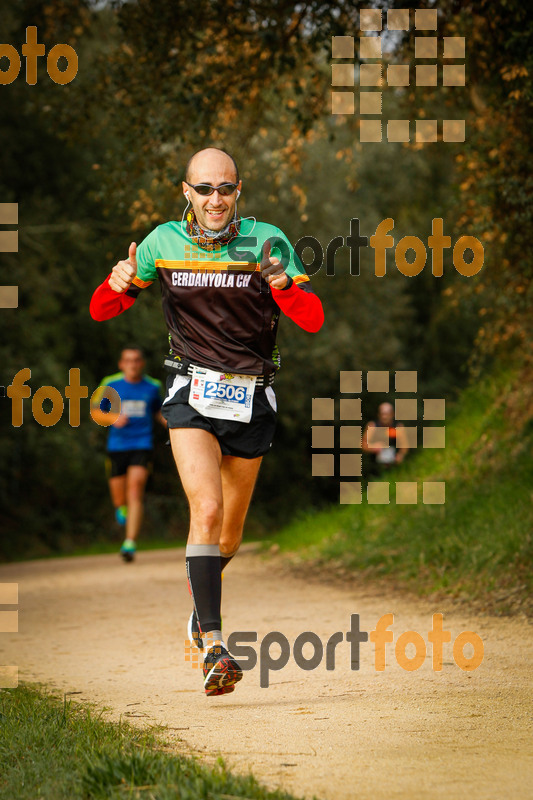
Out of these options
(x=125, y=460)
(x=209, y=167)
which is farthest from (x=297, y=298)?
(x=125, y=460)

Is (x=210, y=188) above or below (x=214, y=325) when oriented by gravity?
above

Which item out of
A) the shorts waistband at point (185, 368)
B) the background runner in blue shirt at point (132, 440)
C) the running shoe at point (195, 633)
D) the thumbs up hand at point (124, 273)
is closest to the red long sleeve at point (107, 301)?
the thumbs up hand at point (124, 273)

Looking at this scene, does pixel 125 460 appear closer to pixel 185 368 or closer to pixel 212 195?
pixel 185 368

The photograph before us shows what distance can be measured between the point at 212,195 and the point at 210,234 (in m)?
0.19

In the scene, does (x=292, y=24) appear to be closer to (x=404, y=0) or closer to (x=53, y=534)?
(x=404, y=0)

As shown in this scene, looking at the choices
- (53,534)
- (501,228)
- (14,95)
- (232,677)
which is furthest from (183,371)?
(53,534)

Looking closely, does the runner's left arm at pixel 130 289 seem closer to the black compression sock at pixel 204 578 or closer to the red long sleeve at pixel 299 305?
the red long sleeve at pixel 299 305

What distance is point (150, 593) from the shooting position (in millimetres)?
10203

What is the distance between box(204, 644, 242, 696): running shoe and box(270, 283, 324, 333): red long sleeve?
1584 millimetres

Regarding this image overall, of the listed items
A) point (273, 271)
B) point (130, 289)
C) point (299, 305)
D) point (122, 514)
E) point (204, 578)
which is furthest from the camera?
point (122, 514)

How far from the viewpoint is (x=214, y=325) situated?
515 cm

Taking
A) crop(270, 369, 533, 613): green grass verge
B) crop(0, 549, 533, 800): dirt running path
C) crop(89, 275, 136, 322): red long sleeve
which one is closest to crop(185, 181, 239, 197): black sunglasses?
crop(89, 275, 136, 322): red long sleeve

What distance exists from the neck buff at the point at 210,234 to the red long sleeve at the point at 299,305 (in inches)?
16.3

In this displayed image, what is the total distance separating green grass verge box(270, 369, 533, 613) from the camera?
868 centimetres
